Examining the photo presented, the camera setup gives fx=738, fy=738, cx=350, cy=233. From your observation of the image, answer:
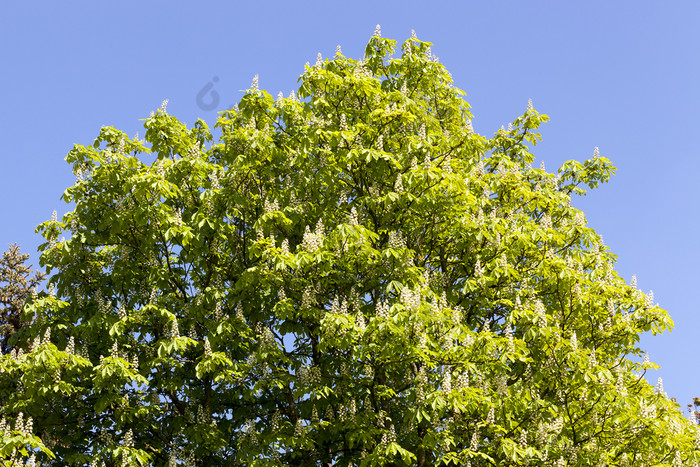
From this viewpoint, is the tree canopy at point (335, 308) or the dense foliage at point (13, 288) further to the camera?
the dense foliage at point (13, 288)

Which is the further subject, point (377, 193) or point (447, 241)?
point (447, 241)

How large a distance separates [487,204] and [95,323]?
8228 mm

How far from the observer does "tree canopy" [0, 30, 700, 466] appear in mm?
12773

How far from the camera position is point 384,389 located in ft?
44.0

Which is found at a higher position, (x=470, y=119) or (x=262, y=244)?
(x=470, y=119)

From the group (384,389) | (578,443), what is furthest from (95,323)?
(578,443)

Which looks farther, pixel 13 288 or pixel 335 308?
pixel 13 288

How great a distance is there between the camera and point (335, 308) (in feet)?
41.2

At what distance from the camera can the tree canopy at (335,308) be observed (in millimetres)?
12773

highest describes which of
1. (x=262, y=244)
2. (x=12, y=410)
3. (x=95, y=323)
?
(x=262, y=244)

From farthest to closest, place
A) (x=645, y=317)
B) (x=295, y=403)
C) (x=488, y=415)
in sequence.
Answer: (x=295, y=403), (x=645, y=317), (x=488, y=415)

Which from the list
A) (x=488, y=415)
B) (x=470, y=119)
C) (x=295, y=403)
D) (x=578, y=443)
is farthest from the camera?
(x=470, y=119)

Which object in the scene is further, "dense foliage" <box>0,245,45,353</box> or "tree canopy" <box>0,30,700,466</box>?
"dense foliage" <box>0,245,45,353</box>

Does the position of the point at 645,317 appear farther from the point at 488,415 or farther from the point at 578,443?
the point at 488,415
